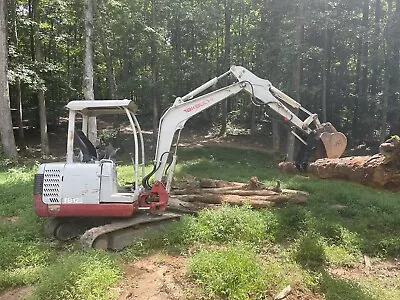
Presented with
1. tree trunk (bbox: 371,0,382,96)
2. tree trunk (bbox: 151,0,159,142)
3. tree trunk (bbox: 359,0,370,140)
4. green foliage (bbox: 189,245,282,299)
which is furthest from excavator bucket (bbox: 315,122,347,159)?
tree trunk (bbox: 359,0,370,140)

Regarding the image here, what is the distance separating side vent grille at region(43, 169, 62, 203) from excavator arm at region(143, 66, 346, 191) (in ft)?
5.06

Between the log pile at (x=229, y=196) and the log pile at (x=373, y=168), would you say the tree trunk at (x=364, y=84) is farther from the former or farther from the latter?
the log pile at (x=373, y=168)

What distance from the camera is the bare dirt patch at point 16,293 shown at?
4.91m

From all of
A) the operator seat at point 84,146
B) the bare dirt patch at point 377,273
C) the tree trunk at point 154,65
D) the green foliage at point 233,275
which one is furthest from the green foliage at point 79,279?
the tree trunk at point 154,65

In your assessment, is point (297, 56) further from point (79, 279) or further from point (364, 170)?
point (79, 279)

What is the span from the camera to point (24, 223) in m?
7.59

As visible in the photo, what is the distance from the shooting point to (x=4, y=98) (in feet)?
50.9

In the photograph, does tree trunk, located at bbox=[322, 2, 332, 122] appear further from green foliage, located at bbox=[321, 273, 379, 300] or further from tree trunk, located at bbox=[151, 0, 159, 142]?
green foliage, located at bbox=[321, 273, 379, 300]

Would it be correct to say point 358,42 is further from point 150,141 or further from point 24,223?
point 24,223

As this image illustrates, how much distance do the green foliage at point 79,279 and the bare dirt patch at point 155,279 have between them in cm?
21

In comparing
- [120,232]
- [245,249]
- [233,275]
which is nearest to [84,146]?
[120,232]

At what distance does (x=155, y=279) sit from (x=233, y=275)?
1.07 metres

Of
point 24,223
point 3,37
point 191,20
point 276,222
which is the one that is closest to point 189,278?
point 276,222

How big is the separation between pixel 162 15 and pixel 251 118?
9.09 metres
